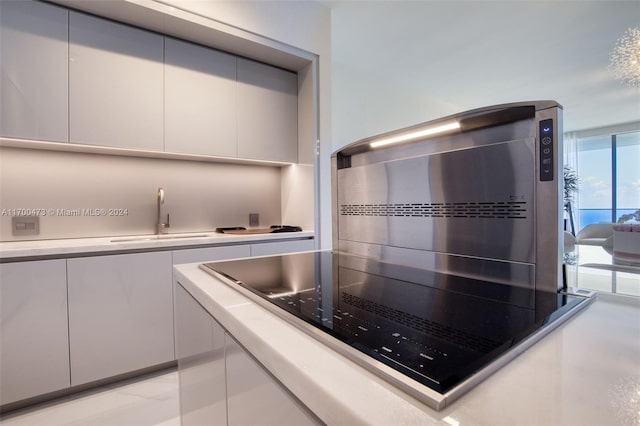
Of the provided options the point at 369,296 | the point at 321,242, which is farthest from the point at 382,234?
the point at 321,242

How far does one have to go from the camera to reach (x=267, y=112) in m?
2.45

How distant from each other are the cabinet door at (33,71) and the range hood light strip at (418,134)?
181 cm

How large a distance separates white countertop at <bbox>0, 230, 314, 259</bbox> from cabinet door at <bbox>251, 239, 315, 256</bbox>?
0.13 ft

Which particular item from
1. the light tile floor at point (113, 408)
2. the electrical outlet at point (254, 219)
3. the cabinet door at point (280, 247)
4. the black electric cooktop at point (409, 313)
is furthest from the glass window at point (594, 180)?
the light tile floor at point (113, 408)

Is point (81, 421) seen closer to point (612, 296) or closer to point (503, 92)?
point (612, 296)

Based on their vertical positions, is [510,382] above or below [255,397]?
above

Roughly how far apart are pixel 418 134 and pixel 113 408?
6.35 ft

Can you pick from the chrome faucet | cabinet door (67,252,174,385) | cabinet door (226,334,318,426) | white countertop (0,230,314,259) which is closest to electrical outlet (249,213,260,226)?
white countertop (0,230,314,259)

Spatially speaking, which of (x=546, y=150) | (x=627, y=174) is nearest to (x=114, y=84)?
(x=546, y=150)

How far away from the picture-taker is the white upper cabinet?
204cm

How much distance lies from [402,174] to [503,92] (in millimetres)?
4390

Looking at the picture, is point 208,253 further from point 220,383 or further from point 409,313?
point 409,313

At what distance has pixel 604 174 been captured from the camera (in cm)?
639

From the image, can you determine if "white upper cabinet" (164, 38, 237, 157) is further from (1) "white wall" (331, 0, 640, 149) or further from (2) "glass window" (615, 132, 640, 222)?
(2) "glass window" (615, 132, 640, 222)
